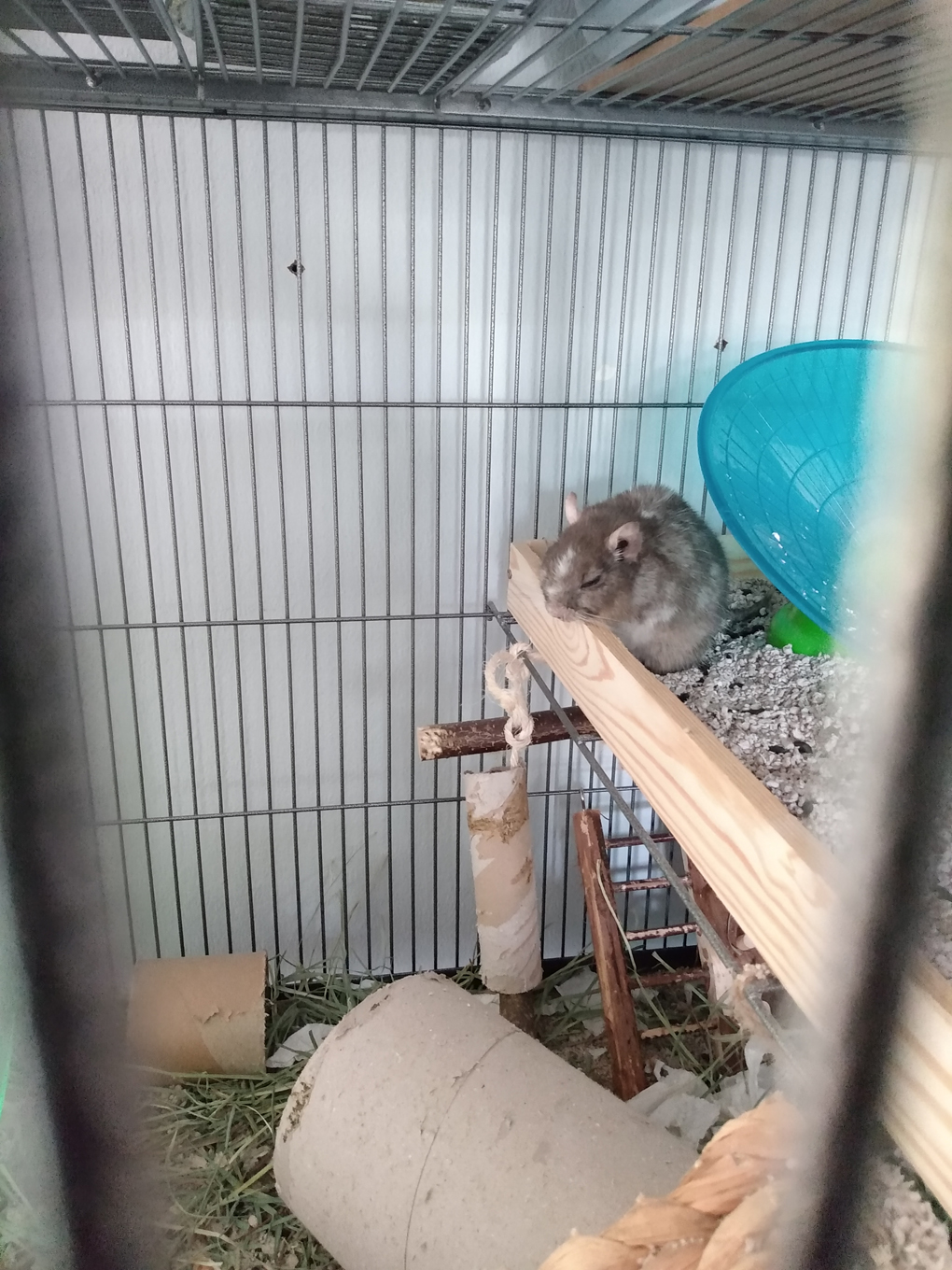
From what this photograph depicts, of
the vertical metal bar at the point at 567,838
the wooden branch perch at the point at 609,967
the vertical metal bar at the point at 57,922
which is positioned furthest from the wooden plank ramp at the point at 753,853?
the vertical metal bar at the point at 567,838

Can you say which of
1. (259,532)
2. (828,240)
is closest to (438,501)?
(259,532)

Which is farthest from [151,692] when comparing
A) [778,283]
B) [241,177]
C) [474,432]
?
[778,283]

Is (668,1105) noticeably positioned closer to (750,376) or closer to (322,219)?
(750,376)

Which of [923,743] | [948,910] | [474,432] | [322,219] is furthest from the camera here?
[474,432]

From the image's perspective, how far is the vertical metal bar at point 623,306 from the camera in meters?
1.18

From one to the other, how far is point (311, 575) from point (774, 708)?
2.37ft

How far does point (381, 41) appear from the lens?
2.75 ft

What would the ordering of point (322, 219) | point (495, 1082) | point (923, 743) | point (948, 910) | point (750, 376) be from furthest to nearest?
point (322, 219) → point (750, 376) → point (495, 1082) → point (948, 910) → point (923, 743)

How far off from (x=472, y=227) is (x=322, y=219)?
0.20 metres

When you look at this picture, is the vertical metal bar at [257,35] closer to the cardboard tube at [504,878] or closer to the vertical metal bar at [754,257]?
the vertical metal bar at [754,257]

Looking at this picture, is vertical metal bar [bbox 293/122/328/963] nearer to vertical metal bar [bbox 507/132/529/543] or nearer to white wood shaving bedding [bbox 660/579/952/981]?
vertical metal bar [bbox 507/132/529/543]

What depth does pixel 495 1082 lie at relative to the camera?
896mm

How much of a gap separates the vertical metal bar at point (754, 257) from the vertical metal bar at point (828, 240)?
3.9 inches

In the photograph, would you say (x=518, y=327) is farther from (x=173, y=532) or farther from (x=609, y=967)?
(x=609, y=967)
